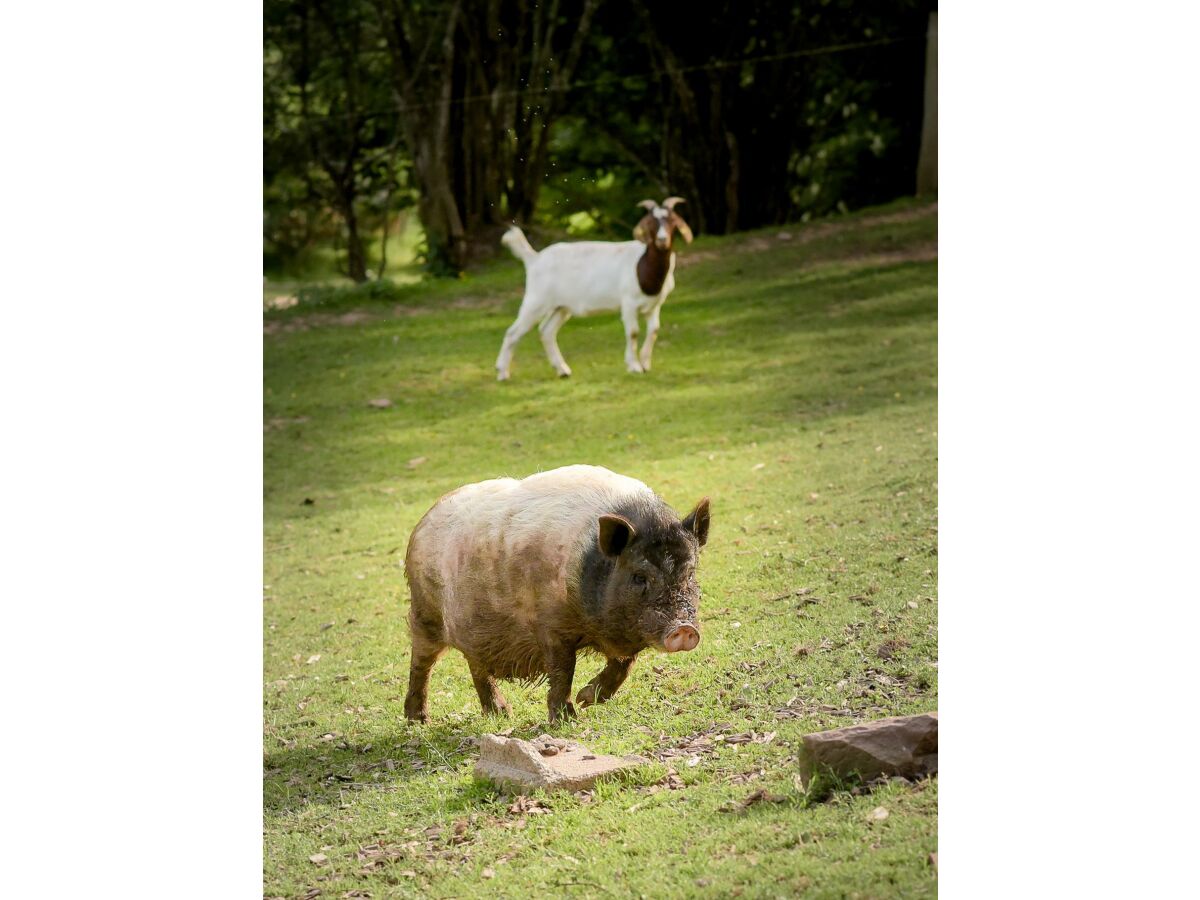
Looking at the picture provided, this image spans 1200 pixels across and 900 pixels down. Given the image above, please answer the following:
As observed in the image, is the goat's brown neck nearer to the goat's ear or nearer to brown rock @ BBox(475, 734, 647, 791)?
the goat's ear

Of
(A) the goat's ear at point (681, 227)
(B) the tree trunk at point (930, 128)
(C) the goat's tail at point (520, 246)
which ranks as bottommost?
(C) the goat's tail at point (520, 246)

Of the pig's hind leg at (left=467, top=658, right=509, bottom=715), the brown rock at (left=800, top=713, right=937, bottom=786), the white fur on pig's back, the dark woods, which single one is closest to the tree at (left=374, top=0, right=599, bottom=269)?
the dark woods

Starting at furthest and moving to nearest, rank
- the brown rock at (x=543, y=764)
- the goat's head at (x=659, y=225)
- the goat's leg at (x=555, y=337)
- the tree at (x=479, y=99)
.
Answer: the tree at (x=479, y=99), the goat's leg at (x=555, y=337), the goat's head at (x=659, y=225), the brown rock at (x=543, y=764)

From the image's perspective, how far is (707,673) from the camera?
4508mm

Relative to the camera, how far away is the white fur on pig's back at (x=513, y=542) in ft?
13.7

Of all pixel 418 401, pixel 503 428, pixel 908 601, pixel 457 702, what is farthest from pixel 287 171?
pixel 908 601

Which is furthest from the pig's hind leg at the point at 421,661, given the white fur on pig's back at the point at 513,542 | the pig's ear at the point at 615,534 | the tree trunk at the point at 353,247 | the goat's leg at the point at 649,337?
the tree trunk at the point at 353,247

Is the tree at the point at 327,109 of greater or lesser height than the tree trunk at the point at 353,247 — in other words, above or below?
above

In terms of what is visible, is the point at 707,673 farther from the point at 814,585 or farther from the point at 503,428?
the point at 503,428

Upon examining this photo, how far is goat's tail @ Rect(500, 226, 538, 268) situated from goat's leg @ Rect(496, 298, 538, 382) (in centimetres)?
19

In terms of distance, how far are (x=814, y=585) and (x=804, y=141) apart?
2.66 meters

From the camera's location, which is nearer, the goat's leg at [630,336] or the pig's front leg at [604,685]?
the pig's front leg at [604,685]

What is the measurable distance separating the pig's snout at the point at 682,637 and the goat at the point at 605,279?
2.37m

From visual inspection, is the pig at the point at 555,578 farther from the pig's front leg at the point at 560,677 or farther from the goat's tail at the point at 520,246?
the goat's tail at the point at 520,246
